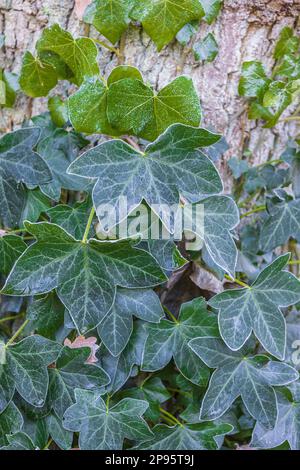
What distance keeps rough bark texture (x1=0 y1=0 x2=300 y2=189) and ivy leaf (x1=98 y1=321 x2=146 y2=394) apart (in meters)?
0.45

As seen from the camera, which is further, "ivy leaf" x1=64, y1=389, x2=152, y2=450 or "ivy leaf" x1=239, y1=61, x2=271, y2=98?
"ivy leaf" x1=239, y1=61, x2=271, y2=98

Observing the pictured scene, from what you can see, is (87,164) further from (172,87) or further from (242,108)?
(242,108)

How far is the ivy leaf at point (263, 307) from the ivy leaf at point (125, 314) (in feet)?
0.34

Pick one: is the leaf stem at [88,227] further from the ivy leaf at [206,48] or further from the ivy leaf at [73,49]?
the ivy leaf at [206,48]

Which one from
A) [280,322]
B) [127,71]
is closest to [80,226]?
[127,71]

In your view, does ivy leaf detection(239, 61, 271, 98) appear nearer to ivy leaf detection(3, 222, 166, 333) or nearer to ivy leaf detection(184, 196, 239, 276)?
ivy leaf detection(184, 196, 239, 276)

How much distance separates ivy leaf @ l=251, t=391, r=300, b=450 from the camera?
908mm

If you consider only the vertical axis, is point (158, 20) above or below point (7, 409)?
above

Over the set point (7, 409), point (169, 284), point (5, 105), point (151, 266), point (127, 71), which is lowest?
point (7, 409)

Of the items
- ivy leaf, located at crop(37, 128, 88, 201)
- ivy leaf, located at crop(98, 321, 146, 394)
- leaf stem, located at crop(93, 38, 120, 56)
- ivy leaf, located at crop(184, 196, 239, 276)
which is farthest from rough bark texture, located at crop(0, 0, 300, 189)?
ivy leaf, located at crop(98, 321, 146, 394)

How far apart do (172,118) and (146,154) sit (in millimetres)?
95

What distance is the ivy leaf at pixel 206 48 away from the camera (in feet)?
3.12

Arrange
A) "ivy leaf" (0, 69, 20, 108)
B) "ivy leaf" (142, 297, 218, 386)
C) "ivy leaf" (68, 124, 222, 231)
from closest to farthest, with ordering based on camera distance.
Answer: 1. "ivy leaf" (68, 124, 222, 231)
2. "ivy leaf" (142, 297, 218, 386)
3. "ivy leaf" (0, 69, 20, 108)

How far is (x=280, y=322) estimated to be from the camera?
0.84 m
